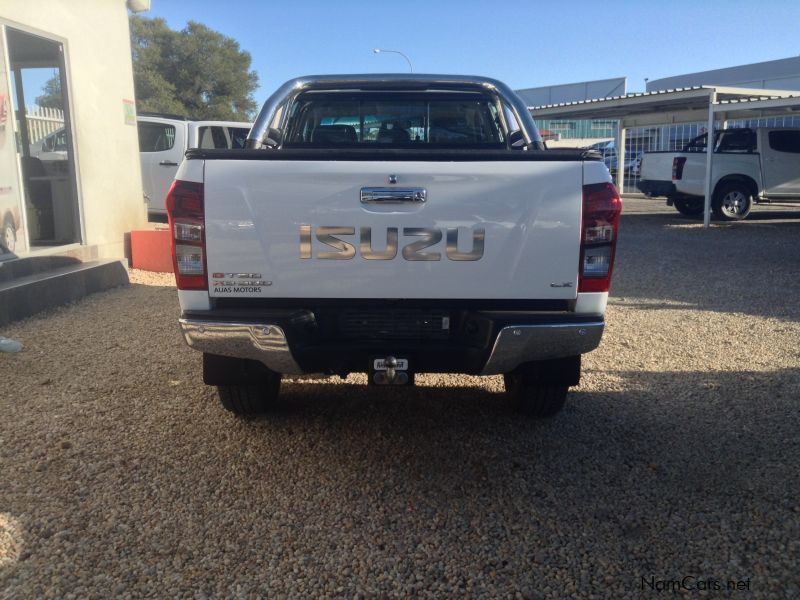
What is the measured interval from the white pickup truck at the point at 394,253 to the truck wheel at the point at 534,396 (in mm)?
581

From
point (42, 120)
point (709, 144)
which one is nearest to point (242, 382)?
point (42, 120)

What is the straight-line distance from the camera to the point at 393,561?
2691 millimetres

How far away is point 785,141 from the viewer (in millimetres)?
15508

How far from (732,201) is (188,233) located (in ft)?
50.7

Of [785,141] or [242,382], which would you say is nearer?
[242,382]

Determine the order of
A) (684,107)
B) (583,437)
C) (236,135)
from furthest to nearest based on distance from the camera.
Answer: (684,107)
(236,135)
(583,437)

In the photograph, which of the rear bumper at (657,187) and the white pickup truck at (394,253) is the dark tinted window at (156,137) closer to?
the white pickup truck at (394,253)

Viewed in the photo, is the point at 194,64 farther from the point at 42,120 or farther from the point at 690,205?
the point at 42,120

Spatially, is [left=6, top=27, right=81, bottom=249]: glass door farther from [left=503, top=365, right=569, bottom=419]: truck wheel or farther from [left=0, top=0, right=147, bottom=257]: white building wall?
[left=503, top=365, right=569, bottom=419]: truck wheel

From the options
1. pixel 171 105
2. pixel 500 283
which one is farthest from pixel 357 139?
pixel 171 105

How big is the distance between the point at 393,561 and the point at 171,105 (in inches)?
1589

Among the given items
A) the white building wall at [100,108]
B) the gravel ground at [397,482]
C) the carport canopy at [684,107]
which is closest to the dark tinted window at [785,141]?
the carport canopy at [684,107]

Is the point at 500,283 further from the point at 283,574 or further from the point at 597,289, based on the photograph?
the point at 283,574

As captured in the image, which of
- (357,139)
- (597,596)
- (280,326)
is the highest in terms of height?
(357,139)
